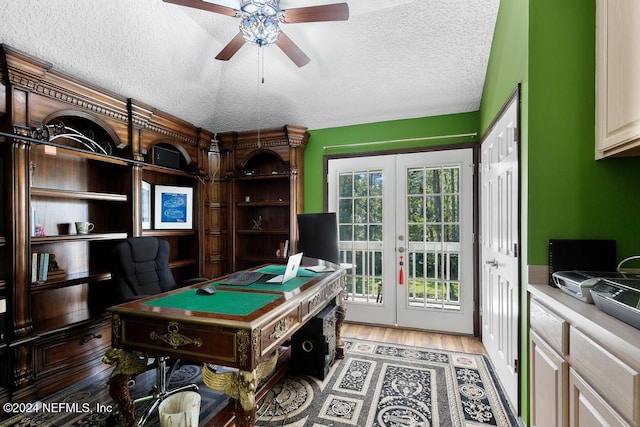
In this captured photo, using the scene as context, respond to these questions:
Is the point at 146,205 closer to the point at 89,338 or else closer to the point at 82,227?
the point at 82,227

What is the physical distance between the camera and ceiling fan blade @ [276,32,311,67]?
2.12 meters

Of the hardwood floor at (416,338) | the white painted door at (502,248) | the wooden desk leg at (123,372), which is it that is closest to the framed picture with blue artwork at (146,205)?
the wooden desk leg at (123,372)

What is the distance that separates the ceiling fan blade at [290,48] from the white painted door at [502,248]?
1.57 metres

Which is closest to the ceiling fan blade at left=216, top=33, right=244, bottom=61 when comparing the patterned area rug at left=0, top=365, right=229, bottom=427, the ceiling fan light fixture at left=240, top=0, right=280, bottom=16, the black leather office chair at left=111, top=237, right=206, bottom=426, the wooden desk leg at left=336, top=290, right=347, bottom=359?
the ceiling fan light fixture at left=240, top=0, right=280, bottom=16

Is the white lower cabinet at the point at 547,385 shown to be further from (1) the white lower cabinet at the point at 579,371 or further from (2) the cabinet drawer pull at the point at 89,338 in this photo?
(2) the cabinet drawer pull at the point at 89,338

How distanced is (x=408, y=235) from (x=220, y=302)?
250 centimetres

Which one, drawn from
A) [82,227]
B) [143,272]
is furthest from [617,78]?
[82,227]

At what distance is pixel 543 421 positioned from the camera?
1.47 m

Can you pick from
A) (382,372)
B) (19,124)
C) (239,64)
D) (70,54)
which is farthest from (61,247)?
(382,372)

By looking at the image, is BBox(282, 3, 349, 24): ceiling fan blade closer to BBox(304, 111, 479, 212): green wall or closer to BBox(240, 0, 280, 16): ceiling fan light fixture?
BBox(240, 0, 280, 16): ceiling fan light fixture

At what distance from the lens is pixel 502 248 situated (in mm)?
2213

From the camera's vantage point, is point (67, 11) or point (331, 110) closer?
point (67, 11)

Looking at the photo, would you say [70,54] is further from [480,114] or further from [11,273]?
[480,114]

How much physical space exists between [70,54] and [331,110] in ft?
8.26
